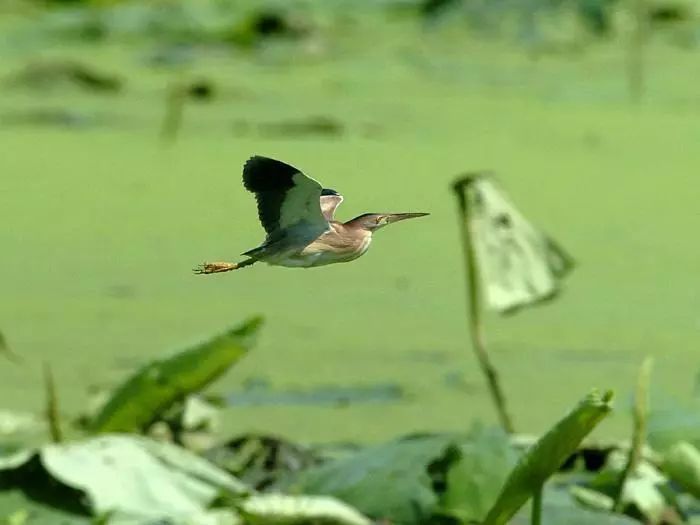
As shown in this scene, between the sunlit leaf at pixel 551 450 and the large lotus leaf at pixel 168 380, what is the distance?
0.59 m

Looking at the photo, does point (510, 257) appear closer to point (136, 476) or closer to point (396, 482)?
point (396, 482)

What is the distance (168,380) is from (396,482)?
33 cm

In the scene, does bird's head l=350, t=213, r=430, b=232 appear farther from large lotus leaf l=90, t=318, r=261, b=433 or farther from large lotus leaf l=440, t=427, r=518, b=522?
large lotus leaf l=90, t=318, r=261, b=433

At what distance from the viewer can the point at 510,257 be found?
6.07ft

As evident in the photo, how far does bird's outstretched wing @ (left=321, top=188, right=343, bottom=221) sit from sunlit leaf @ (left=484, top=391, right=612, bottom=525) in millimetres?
375

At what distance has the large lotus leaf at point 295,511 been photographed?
5.27 ft

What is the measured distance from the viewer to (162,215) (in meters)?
3.58

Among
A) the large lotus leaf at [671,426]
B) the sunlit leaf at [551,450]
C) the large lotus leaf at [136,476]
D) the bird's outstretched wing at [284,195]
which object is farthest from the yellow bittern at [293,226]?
the large lotus leaf at [671,426]

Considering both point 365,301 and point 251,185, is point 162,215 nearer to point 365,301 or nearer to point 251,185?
point 365,301

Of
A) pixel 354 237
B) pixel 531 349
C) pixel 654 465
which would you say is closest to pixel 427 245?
pixel 531 349

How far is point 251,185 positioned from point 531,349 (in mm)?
2127

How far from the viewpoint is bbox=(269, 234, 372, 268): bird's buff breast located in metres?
0.80

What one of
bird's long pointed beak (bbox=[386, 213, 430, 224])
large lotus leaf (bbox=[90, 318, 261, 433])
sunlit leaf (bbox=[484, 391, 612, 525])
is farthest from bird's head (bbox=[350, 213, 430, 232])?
large lotus leaf (bbox=[90, 318, 261, 433])

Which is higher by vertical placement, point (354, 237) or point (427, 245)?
point (354, 237)
